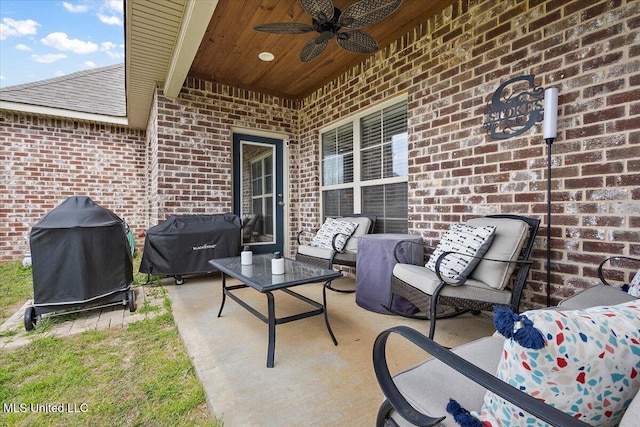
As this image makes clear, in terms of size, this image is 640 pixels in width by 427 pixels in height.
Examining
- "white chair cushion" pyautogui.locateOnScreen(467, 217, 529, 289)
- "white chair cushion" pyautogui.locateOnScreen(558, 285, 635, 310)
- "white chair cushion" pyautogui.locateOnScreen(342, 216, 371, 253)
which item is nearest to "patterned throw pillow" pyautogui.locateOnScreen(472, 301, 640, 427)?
"white chair cushion" pyautogui.locateOnScreen(558, 285, 635, 310)

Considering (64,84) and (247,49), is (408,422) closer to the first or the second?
(247,49)

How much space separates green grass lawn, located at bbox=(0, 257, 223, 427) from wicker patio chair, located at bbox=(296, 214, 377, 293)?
1.56 meters

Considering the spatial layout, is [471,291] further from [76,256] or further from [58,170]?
[58,170]

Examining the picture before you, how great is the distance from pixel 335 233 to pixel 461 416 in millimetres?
2817

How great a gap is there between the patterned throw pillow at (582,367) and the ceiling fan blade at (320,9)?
7.81 ft

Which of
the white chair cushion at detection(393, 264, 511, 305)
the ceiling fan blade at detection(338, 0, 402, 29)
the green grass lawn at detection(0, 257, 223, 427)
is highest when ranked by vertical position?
the ceiling fan blade at detection(338, 0, 402, 29)

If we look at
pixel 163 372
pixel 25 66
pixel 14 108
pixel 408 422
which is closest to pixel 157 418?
pixel 163 372

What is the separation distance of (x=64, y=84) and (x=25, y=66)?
1.56 metres

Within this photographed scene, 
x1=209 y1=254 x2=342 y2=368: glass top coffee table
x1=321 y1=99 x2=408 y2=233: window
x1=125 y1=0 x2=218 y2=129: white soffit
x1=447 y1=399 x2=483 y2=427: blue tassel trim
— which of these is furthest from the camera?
x1=321 y1=99 x2=408 y2=233: window

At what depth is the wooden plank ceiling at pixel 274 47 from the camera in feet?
8.74

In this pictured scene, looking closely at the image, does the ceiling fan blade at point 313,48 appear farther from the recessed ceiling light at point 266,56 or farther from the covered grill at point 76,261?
the covered grill at point 76,261

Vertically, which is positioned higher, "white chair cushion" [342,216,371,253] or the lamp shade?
the lamp shade

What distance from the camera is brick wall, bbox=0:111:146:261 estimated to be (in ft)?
15.3

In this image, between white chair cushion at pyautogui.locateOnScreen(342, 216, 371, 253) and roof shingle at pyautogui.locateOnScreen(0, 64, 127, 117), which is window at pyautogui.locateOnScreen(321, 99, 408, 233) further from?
roof shingle at pyautogui.locateOnScreen(0, 64, 127, 117)
